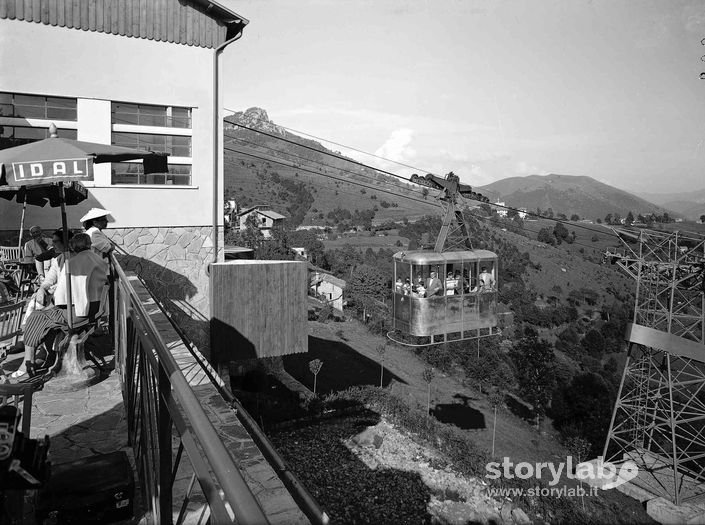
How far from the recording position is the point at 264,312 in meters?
11.2

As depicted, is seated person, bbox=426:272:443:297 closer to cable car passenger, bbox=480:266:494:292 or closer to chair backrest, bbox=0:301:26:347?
cable car passenger, bbox=480:266:494:292

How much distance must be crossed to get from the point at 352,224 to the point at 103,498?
89.4 metres

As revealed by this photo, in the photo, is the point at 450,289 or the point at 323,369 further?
the point at 323,369

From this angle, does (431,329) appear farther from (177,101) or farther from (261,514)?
(261,514)

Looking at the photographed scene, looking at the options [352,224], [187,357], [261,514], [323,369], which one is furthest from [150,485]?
[352,224]

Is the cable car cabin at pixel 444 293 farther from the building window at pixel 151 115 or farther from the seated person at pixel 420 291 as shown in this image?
the building window at pixel 151 115

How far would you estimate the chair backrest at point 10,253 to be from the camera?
25.9 feet

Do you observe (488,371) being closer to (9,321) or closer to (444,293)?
(444,293)

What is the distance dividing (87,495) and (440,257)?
9441 millimetres

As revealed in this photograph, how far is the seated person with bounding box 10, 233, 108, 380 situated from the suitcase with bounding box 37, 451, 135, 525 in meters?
2.30

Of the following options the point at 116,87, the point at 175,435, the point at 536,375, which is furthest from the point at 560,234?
the point at 175,435

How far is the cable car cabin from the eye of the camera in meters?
11.4

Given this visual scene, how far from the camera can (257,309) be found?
1121cm

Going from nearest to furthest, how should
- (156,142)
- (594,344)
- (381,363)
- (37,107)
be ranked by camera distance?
(37,107) → (156,142) → (381,363) → (594,344)
